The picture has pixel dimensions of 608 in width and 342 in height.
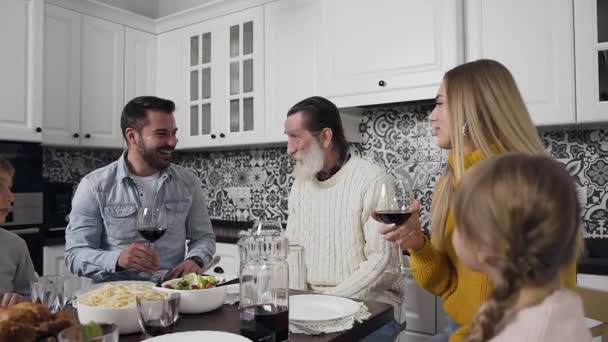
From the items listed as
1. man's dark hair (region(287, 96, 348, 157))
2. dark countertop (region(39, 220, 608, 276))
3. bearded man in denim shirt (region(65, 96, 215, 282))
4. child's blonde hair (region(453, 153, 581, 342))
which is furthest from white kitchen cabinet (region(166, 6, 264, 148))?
child's blonde hair (region(453, 153, 581, 342))

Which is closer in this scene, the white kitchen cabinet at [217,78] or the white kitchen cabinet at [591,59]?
the white kitchen cabinet at [591,59]

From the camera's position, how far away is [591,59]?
207cm

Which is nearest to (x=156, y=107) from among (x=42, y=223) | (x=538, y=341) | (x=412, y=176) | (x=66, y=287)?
(x=66, y=287)

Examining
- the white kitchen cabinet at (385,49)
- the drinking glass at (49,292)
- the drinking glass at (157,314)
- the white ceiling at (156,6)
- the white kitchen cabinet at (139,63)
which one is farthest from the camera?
the white ceiling at (156,6)

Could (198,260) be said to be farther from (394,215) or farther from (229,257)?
(229,257)

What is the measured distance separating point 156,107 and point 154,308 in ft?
4.48

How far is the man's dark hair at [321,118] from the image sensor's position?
7.30 ft

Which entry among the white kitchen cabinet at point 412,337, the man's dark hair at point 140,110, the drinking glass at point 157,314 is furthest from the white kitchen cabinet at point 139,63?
the drinking glass at point 157,314

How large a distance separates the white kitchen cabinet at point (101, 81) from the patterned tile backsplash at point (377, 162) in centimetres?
36

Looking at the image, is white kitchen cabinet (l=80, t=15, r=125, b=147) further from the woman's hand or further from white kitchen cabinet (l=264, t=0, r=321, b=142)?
the woman's hand

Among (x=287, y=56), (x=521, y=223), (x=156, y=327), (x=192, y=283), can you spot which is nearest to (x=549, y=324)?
(x=521, y=223)

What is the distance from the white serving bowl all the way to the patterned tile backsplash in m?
0.88

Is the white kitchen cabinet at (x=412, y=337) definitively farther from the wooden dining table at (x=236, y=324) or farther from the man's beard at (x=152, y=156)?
the man's beard at (x=152, y=156)

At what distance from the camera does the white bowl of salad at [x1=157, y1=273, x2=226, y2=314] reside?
1207 millimetres
